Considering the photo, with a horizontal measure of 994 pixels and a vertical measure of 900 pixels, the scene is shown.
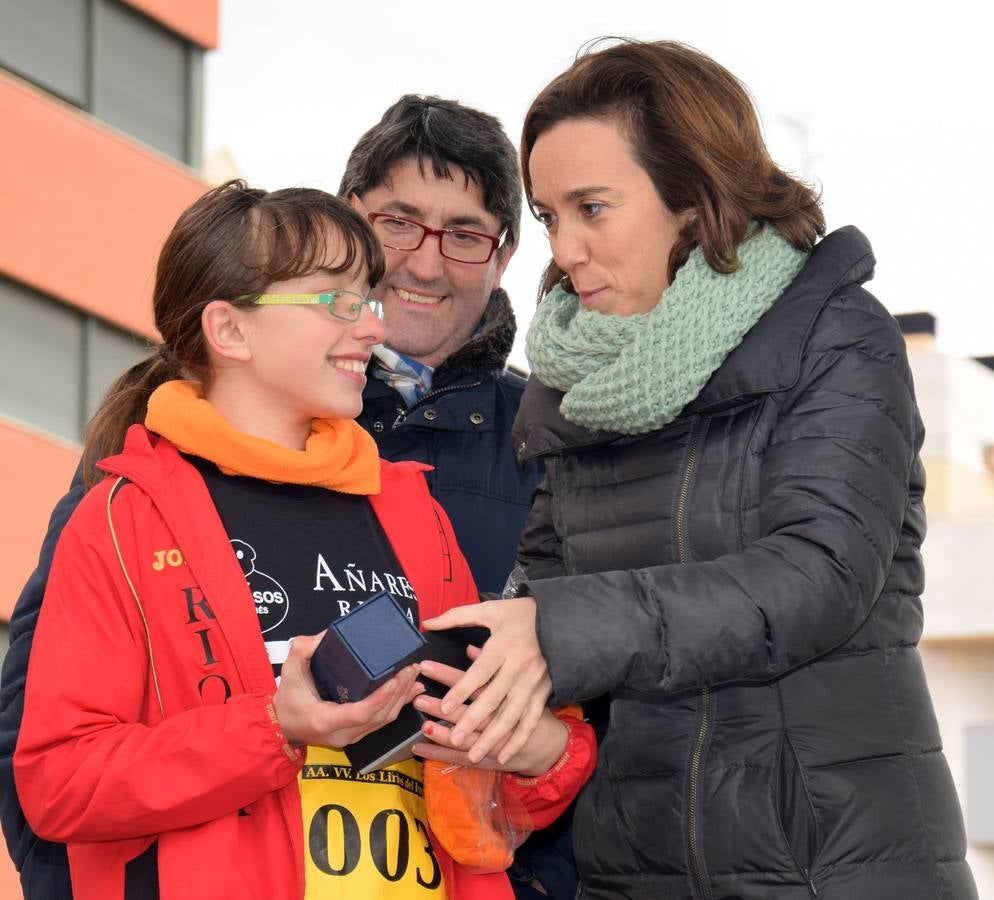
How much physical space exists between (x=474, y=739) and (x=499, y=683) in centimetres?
11

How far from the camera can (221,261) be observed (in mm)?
2789

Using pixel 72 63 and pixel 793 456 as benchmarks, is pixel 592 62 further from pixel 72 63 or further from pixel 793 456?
pixel 72 63

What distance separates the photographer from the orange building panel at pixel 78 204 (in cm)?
1527

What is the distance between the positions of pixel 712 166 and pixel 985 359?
77.5 ft

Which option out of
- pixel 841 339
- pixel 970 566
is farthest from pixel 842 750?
pixel 970 566

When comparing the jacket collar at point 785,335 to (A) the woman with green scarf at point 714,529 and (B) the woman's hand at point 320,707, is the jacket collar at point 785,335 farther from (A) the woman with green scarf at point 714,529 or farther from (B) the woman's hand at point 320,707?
(B) the woman's hand at point 320,707

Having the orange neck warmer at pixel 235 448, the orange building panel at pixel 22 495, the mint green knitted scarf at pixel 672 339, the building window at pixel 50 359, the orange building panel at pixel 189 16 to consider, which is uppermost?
the orange building panel at pixel 189 16

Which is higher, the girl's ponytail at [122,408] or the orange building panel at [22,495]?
the girl's ponytail at [122,408]

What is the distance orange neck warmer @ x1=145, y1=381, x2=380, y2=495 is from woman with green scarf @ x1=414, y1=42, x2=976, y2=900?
0.35 meters

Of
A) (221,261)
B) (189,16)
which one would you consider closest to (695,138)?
(221,261)

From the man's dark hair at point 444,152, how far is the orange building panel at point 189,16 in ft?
45.5

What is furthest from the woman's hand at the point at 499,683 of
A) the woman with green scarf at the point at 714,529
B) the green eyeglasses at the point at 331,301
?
the green eyeglasses at the point at 331,301

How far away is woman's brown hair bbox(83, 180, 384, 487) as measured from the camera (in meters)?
2.78

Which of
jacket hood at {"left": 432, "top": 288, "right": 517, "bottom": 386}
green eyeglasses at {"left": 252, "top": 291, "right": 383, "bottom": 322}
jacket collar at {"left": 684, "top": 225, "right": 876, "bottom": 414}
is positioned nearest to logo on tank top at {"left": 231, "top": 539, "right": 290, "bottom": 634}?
green eyeglasses at {"left": 252, "top": 291, "right": 383, "bottom": 322}
